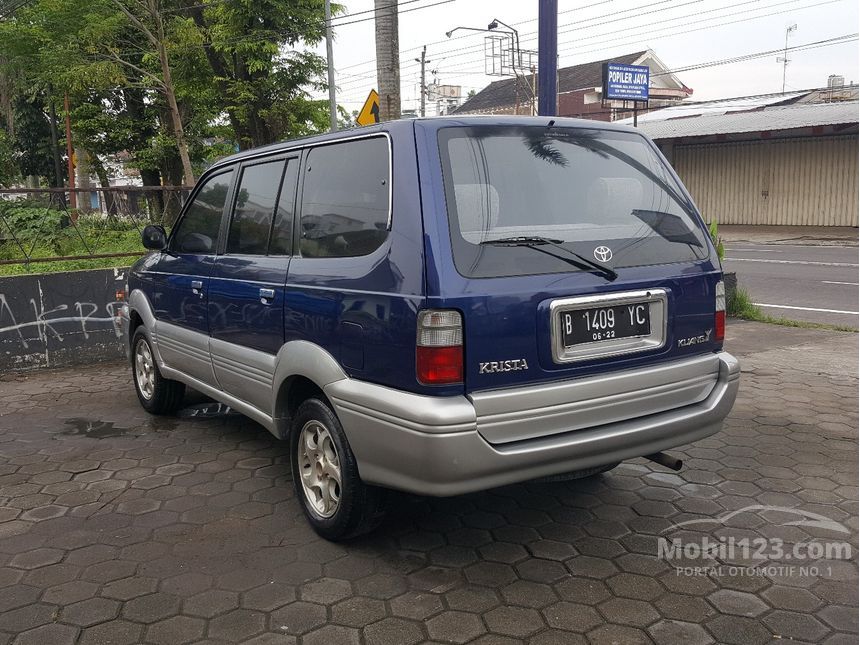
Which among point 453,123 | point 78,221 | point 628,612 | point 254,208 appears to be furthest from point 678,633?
point 78,221

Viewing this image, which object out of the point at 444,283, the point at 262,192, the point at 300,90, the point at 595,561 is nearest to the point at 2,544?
the point at 262,192

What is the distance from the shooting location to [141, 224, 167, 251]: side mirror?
504 centimetres

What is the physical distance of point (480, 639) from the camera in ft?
8.94

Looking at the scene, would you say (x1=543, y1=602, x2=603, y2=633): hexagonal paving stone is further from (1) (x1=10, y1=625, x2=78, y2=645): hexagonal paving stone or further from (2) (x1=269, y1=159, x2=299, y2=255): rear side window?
(2) (x1=269, y1=159, x2=299, y2=255): rear side window

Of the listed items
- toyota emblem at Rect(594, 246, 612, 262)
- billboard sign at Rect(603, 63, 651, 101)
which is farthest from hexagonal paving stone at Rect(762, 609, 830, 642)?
billboard sign at Rect(603, 63, 651, 101)

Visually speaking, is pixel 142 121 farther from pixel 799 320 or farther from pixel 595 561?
pixel 595 561

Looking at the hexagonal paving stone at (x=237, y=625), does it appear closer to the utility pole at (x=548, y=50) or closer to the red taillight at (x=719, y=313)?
the red taillight at (x=719, y=313)

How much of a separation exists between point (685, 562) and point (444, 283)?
160 cm

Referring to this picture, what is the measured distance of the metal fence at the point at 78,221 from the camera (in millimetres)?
7984

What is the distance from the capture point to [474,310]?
286 centimetres

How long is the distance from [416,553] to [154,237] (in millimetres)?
2891

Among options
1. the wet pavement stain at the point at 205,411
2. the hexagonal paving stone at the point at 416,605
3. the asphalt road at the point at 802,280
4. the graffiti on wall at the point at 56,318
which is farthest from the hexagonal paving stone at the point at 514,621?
the asphalt road at the point at 802,280

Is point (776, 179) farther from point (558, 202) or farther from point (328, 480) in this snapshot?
point (328, 480)
